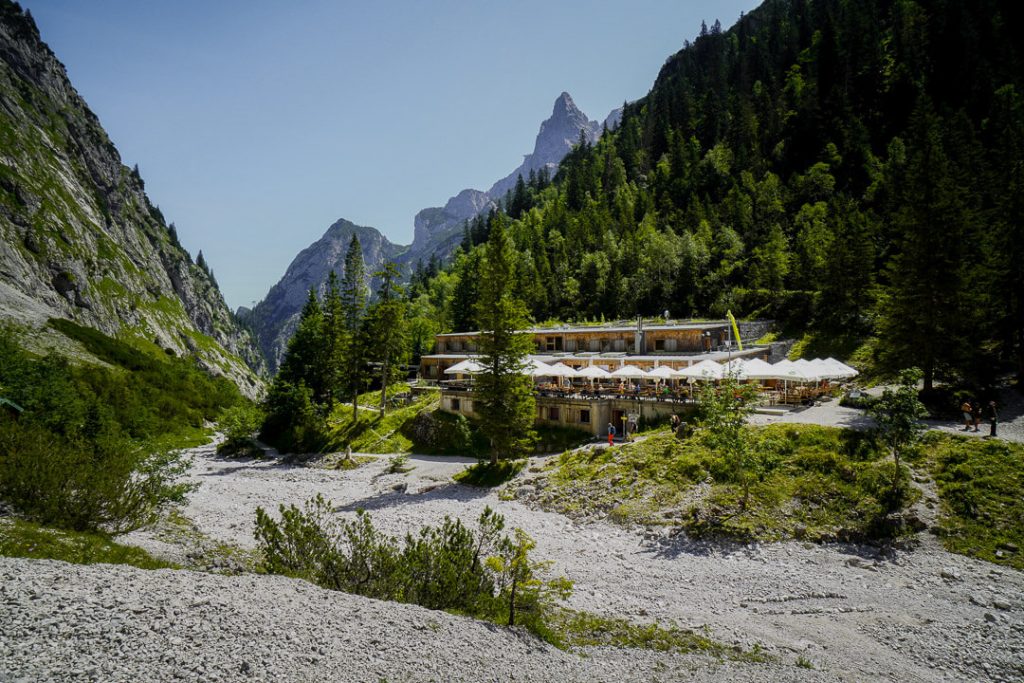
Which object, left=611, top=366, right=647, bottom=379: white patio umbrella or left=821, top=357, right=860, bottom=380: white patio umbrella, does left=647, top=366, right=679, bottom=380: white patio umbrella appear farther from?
left=821, top=357, right=860, bottom=380: white patio umbrella

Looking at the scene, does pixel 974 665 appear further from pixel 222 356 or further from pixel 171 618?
pixel 222 356

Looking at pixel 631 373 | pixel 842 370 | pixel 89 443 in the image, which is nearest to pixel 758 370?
pixel 842 370


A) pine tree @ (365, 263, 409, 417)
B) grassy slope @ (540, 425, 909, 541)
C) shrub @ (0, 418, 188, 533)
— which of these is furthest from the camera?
pine tree @ (365, 263, 409, 417)

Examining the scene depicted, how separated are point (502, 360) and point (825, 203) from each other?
7990cm

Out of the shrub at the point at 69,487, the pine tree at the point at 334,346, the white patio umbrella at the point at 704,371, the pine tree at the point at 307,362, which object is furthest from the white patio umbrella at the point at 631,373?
the pine tree at the point at 307,362

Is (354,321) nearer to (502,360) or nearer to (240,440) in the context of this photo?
(240,440)

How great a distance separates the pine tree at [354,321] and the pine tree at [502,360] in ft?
72.6

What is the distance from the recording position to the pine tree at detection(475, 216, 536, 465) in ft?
109

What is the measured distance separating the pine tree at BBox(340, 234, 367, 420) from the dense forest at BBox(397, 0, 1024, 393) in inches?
786

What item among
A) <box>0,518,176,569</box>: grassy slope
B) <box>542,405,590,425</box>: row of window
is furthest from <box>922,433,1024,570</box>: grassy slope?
<box>0,518,176,569</box>: grassy slope

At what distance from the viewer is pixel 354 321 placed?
61719mm

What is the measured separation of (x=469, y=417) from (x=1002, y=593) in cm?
3548

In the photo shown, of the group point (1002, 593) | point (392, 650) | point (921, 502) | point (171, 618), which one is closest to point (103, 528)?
point (171, 618)

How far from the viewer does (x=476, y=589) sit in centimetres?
1345
